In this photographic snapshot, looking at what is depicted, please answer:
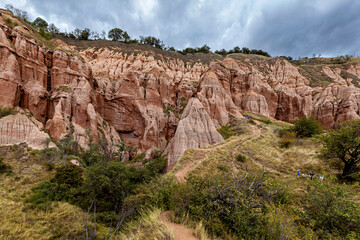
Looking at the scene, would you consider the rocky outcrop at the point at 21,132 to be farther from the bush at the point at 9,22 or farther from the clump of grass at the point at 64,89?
the bush at the point at 9,22

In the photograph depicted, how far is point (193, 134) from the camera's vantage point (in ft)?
69.4

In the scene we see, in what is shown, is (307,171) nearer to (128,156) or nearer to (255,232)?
(255,232)

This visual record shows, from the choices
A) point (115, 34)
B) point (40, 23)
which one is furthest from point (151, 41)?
point (40, 23)

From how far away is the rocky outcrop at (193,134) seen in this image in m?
19.4

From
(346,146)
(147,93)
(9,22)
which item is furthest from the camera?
(147,93)

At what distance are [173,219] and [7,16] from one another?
135 feet

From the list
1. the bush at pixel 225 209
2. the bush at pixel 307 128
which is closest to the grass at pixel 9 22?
the bush at pixel 225 209

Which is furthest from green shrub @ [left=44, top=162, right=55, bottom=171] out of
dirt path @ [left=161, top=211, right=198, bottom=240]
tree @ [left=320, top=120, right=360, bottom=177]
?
tree @ [left=320, top=120, right=360, bottom=177]

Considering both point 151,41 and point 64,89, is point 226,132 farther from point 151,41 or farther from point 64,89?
point 151,41

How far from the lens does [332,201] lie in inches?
208

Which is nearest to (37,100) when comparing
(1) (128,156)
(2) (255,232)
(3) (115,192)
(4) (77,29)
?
(1) (128,156)

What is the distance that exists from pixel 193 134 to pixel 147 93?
16.2 meters

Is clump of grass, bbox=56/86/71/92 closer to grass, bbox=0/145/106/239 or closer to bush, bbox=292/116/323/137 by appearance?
grass, bbox=0/145/106/239

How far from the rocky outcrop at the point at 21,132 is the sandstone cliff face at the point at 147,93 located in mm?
382
